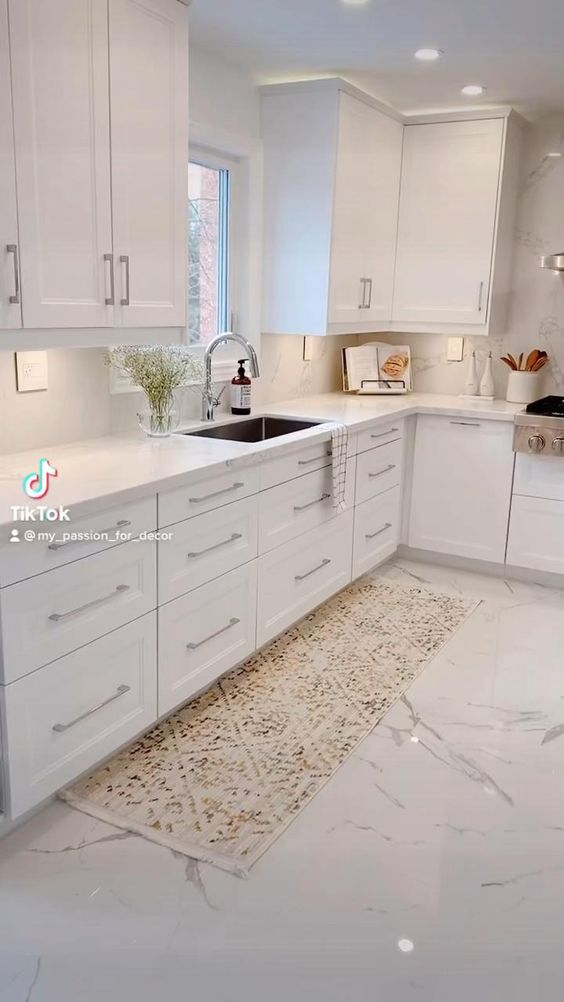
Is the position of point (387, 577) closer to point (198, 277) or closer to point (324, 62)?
point (198, 277)

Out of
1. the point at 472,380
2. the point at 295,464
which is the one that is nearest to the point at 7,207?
the point at 295,464

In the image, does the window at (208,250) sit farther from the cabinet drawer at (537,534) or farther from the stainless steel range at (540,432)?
the cabinet drawer at (537,534)

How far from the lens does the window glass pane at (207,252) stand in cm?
353

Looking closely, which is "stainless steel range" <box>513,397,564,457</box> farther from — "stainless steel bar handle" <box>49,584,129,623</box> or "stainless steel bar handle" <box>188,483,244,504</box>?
"stainless steel bar handle" <box>49,584,129,623</box>

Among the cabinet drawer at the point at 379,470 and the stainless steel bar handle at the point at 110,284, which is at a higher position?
the stainless steel bar handle at the point at 110,284

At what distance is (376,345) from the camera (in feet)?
15.3

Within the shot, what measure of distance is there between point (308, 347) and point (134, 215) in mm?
1949

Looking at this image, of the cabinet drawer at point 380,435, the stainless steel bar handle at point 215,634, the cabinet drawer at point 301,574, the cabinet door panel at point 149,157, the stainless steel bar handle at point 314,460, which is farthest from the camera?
the cabinet drawer at point 380,435

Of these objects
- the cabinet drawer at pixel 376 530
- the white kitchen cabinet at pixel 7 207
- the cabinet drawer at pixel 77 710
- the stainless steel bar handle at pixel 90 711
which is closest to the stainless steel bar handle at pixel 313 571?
the cabinet drawer at pixel 376 530

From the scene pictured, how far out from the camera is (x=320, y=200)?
12.0 feet

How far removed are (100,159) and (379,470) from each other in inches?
80.4

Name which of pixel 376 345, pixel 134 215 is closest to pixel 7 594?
pixel 134 215

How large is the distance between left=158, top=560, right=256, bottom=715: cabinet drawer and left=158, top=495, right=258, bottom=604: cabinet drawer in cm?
4

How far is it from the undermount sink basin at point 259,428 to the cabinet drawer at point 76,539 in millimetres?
1209
